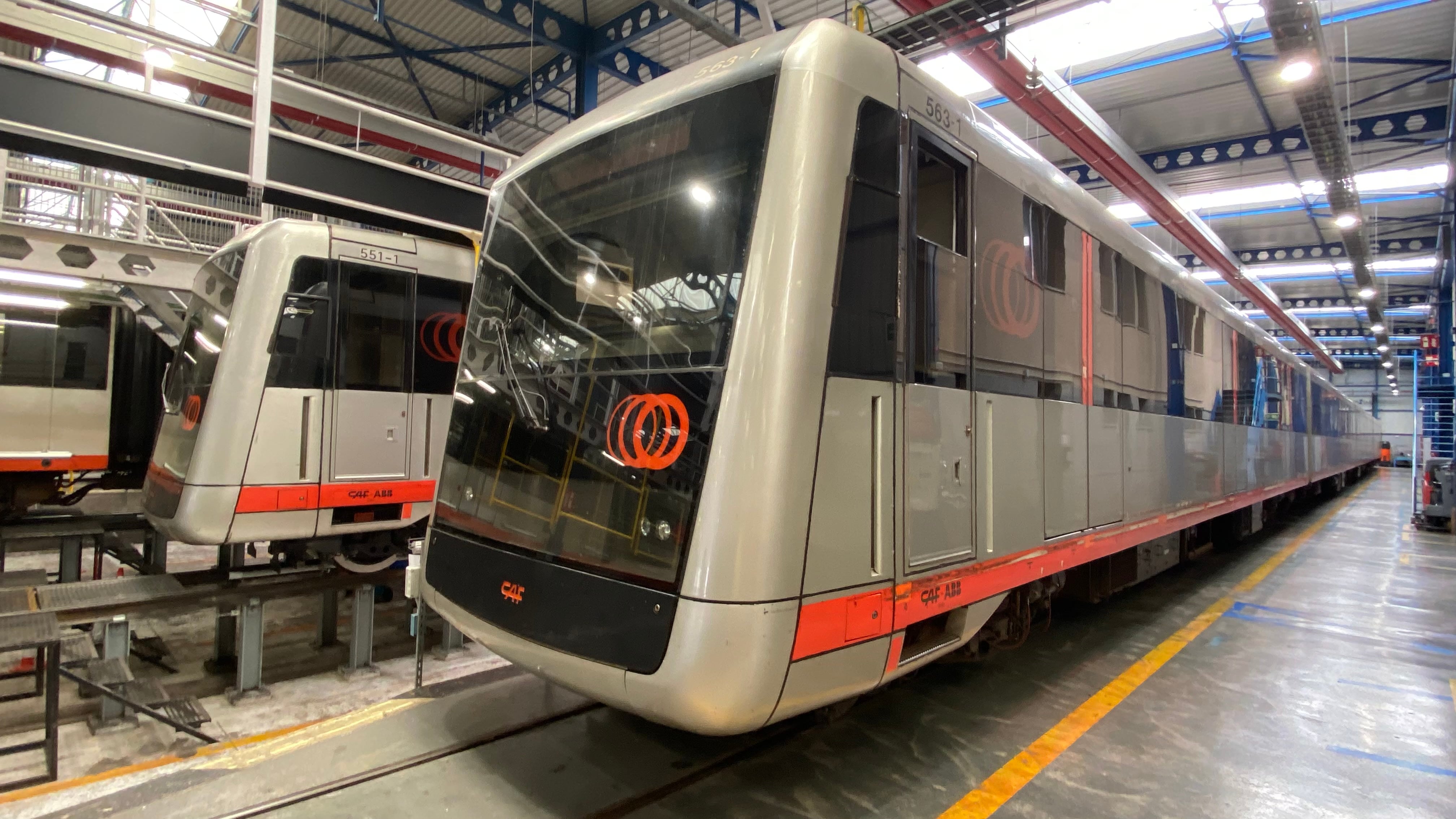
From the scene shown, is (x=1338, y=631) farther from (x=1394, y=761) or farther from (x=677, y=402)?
(x=677, y=402)

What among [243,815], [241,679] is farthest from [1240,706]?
[241,679]

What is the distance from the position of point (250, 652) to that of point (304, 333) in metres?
2.40

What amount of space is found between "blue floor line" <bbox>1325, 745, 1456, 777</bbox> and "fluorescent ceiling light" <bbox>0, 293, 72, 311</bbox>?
11606 mm

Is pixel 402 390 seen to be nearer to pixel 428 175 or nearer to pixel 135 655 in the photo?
pixel 428 175

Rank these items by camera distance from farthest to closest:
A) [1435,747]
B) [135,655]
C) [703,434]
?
[135,655] → [1435,747] → [703,434]

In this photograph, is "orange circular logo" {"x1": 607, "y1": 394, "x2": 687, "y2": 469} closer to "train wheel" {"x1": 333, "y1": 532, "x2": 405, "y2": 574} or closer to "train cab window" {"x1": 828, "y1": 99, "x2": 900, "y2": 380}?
"train cab window" {"x1": 828, "y1": 99, "x2": 900, "y2": 380}

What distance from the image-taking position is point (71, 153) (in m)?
5.10

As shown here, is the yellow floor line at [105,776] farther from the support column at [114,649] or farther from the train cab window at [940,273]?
the train cab window at [940,273]

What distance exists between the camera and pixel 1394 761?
376 cm

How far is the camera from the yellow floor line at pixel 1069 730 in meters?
3.16

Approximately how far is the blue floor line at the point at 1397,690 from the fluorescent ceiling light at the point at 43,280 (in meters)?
11.2

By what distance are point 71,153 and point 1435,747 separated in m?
9.31

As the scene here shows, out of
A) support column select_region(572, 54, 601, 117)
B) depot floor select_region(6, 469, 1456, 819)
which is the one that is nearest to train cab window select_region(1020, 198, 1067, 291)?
depot floor select_region(6, 469, 1456, 819)

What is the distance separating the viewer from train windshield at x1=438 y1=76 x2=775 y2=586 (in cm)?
245
